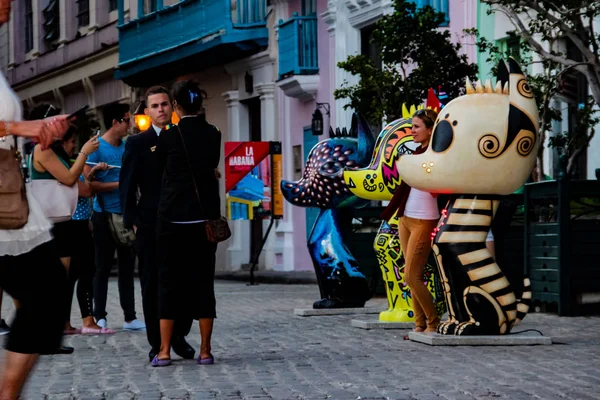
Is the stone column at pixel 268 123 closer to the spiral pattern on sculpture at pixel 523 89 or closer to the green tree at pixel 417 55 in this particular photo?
the green tree at pixel 417 55

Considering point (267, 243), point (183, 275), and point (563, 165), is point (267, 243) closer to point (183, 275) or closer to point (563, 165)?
point (563, 165)

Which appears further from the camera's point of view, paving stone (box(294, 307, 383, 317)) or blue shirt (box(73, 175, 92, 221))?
paving stone (box(294, 307, 383, 317))

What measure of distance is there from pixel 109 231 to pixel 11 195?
700 centimetres

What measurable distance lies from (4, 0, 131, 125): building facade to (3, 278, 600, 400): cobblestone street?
2799cm

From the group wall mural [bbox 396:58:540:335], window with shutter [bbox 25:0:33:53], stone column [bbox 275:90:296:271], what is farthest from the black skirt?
window with shutter [bbox 25:0:33:53]

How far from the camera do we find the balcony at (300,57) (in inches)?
1134

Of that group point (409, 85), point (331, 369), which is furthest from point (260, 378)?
point (409, 85)

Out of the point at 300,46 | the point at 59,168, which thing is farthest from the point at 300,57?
the point at 59,168

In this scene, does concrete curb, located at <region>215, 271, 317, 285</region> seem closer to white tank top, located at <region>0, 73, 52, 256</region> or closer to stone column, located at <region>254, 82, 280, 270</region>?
stone column, located at <region>254, 82, 280, 270</region>

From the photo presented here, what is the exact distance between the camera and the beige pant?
11.3 meters

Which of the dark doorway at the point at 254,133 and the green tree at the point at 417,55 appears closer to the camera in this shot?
the green tree at the point at 417,55

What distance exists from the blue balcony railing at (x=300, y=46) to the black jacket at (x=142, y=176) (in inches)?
717

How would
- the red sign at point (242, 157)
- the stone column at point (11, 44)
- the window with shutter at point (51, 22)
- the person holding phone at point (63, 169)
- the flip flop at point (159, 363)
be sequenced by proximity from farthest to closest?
the stone column at point (11, 44) → the window with shutter at point (51, 22) → the red sign at point (242, 157) → the flip flop at point (159, 363) → the person holding phone at point (63, 169)

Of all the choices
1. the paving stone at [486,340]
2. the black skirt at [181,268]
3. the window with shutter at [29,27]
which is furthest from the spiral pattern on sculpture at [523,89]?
the window with shutter at [29,27]
